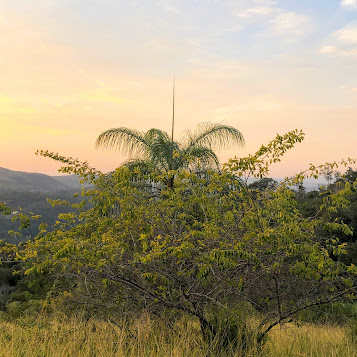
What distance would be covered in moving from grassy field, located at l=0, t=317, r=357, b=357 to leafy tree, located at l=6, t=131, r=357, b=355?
0.30 metres

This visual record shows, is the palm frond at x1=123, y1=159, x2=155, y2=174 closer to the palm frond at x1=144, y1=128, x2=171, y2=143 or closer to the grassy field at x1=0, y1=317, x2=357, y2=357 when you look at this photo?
the palm frond at x1=144, y1=128, x2=171, y2=143

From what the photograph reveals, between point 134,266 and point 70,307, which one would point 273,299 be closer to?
point 134,266

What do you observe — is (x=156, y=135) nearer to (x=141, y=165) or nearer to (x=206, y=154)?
(x=141, y=165)

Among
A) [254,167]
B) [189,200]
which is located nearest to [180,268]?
[189,200]

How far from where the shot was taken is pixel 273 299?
595cm

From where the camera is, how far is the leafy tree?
5250 millimetres

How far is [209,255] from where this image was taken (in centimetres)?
482

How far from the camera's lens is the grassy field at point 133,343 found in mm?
5508

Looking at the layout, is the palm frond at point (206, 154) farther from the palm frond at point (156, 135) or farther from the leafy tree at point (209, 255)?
the leafy tree at point (209, 255)

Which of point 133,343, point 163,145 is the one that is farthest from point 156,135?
point 133,343

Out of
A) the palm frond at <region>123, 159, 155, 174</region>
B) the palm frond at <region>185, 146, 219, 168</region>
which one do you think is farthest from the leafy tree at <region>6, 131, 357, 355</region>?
the palm frond at <region>185, 146, 219, 168</region>

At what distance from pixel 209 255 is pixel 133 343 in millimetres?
2076

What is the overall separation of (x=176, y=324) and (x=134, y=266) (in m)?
1.57

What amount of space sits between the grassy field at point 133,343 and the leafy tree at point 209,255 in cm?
30
